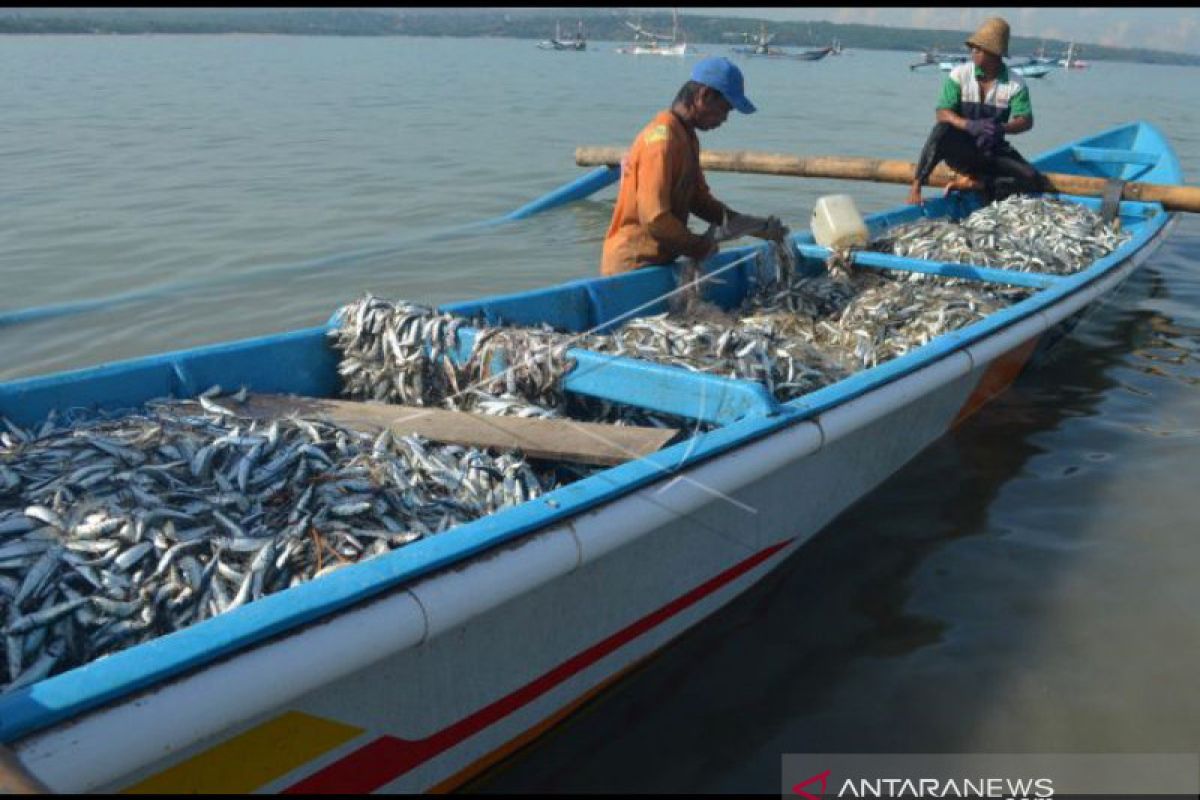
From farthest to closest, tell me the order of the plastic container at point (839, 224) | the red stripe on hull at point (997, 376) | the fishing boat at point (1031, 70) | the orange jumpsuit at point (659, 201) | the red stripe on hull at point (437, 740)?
1. the fishing boat at point (1031, 70)
2. the plastic container at point (839, 224)
3. the red stripe on hull at point (997, 376)
4. the orange jumpsuit at point (659, 201)
5. the red stripe on hull at point (437, 740)

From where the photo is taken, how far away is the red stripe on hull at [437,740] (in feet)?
9.68

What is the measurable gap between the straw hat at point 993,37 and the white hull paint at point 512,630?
5965 mm

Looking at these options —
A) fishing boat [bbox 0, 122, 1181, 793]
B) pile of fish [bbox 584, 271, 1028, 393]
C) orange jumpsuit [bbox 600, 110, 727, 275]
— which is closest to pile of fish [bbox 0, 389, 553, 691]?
fishing boat [bbox 0, 122, 1181, 793]

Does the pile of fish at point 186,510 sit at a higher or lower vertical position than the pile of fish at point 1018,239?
lower

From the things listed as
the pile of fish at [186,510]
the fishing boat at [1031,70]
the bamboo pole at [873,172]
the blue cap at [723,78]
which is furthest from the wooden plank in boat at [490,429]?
the fishing boat at [1031,70]

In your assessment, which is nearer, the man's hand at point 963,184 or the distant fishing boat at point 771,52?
the man's hand at point 963,184

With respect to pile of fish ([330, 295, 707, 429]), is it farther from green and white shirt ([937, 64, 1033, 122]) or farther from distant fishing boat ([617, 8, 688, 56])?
distant fishing boat ([617, 8, 688, 56])

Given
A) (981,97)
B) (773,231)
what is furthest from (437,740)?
(981,97)

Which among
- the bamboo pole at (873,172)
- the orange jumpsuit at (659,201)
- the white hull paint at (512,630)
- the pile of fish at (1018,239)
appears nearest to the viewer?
the white hull paint at (512,630)

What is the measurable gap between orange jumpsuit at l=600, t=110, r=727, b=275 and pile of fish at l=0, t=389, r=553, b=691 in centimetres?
270

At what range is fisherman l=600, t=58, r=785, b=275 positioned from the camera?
6.18 metres

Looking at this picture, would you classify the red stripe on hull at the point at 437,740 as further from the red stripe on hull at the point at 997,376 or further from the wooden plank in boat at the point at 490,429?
the red stripe on hull at the point at 997,376

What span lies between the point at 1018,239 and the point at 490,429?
5.90 m

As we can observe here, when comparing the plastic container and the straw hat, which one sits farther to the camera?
the straw hat
